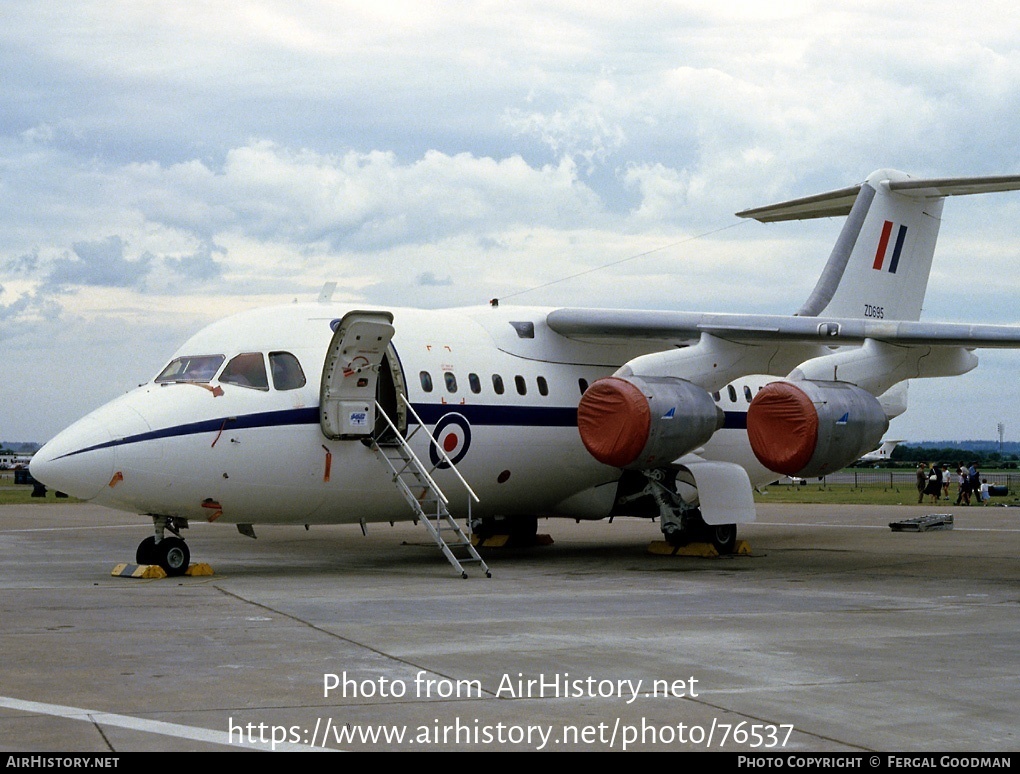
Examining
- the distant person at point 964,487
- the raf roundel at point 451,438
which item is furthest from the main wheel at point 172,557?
the distant person at point 964,487

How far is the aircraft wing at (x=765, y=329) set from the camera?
17172 mm

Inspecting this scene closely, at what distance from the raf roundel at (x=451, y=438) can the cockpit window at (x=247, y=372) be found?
2.56m

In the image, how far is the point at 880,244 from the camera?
2181 cm

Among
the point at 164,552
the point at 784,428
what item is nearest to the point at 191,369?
the point at 164,552

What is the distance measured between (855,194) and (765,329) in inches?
227

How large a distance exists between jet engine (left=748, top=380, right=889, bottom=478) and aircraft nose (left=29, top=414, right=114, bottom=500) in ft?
27.4

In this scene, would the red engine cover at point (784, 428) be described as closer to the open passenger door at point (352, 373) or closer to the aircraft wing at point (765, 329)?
the aircraft wing at point (765, 329)

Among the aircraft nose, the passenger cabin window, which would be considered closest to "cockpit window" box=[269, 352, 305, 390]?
the aircraft nose

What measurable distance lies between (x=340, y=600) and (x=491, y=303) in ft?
26.5

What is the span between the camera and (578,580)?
15750mm

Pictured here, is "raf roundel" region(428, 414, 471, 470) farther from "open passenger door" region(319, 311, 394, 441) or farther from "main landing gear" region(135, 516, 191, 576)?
"main landing gear" region(135, 516, 191, 576)

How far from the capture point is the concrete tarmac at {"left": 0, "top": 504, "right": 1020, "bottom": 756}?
22.6 ft

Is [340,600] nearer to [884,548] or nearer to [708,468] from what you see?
[708,468]
